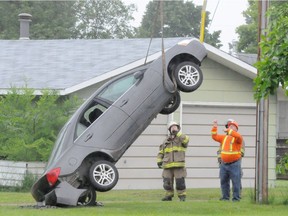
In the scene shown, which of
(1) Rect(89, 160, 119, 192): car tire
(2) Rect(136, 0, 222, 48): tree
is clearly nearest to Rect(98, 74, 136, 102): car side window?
(1) Rect(89, 160, 119, 192): car tire

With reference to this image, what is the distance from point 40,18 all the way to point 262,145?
1593 inches

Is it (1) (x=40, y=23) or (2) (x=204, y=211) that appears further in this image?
(1) (x=40, y=23)

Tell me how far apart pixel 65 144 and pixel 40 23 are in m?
40.3

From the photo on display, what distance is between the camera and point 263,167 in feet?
54.9

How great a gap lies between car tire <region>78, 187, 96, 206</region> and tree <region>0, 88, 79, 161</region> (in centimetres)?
517

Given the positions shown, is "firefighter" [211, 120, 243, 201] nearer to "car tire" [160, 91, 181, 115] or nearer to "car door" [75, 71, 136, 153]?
"car tire" [160, 91, 181, 115]

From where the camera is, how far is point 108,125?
629 inches

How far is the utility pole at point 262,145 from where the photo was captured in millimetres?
16672

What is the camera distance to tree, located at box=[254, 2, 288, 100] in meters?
15.0

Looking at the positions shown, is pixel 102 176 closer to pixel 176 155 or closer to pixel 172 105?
pixel 172 105

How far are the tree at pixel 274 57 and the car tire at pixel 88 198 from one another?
327 centimetres

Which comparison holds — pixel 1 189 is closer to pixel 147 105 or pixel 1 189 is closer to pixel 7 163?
pixel 7 163

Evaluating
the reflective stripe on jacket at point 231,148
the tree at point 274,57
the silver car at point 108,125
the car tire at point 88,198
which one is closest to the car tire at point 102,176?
Result: the silver car at point 108,125

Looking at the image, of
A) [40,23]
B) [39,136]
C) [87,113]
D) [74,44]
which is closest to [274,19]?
[87,113]
